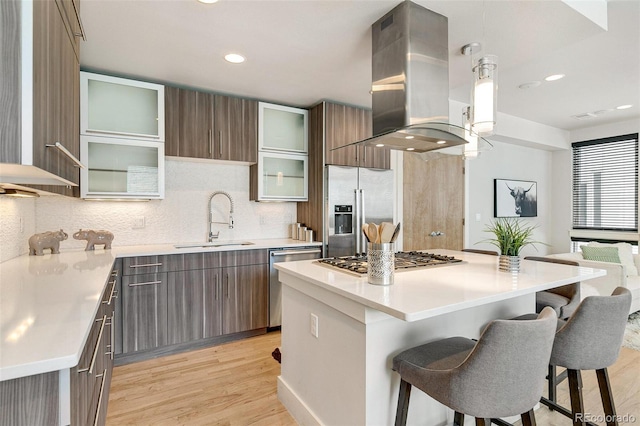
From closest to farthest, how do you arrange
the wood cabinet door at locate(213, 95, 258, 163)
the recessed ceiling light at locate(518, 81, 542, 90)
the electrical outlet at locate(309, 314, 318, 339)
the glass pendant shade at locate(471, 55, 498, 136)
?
1. the glass pendant shade at locate(471, 55, 498, 136)
2. the electrical outlet at locate(309, 314, 318, 339)
3. the wood cabinet door at locate(213, 95, 258, 163)
4. the recessed ceiling light at locate(518, 81, 542, 90)

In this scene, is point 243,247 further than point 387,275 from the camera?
Yes

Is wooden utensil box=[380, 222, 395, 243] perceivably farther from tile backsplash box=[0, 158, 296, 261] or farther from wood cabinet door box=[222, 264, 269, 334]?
tile backsplash box=[0, 158, 296, 261]

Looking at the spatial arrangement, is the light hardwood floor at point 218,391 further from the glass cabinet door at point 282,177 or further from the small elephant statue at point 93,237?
the glass cabinet door at point 282,177

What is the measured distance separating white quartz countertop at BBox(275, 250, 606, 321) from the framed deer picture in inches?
136

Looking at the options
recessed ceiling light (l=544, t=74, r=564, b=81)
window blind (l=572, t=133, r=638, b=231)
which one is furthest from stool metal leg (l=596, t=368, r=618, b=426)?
window blind (l=572, t=133, r=638, b=231)

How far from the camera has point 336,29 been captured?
221 centimetres

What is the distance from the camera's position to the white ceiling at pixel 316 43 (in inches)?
78.2

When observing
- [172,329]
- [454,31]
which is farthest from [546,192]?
[172,329]

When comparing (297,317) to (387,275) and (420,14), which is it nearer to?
(387,275)

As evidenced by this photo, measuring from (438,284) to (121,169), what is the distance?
9.18 ft

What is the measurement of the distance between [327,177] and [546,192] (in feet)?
15.2

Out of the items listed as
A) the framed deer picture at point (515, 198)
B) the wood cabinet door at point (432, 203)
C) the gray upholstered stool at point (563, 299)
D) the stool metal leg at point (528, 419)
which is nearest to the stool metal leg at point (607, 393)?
the stool metal leg at point (528, 419)

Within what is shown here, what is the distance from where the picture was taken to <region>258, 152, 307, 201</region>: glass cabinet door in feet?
12.0

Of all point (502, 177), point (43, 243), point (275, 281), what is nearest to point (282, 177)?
point (275, 281)
